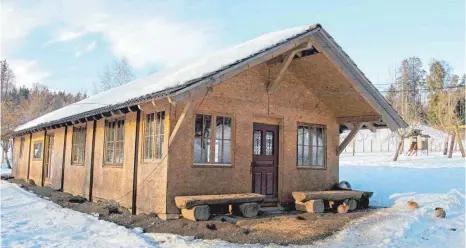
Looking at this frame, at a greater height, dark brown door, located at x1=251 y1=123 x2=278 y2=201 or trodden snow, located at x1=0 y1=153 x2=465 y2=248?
dark brown door, located at x1=251 y1=123 x2=278 y2=201

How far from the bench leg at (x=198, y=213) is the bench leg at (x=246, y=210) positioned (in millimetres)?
951

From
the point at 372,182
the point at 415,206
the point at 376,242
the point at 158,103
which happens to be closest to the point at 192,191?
the point at 158,103

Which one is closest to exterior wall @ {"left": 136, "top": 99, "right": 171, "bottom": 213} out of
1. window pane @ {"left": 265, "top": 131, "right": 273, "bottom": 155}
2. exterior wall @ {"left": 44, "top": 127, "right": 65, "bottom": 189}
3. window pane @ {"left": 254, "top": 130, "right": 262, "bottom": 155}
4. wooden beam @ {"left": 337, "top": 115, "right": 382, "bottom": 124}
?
window pane @ {"left": 254, "top": 130, "right": 262, "bottom": 155}

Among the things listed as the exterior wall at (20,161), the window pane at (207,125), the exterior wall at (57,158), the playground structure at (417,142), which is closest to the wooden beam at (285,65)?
the window pane at (207,125)

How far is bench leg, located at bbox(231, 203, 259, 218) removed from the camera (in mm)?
9266

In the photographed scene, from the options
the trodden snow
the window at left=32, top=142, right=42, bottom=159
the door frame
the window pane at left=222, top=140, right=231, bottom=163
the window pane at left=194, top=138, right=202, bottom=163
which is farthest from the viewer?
the window at left=32, top=142, right=42, bottom=159

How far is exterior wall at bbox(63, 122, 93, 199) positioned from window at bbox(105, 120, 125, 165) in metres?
1.33

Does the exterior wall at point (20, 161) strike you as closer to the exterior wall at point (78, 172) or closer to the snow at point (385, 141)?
the exterior wall at point (78, 172)

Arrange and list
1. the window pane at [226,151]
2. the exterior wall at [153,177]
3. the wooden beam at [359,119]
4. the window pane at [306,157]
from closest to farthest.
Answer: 1. the exterior wall at [153,177]
2. the window pane at [226,151]
3. the wooden beam at [359,119]
4. the window pane at [306,157]

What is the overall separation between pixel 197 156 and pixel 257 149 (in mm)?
2125

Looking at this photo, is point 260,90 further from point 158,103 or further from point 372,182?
point 372,182

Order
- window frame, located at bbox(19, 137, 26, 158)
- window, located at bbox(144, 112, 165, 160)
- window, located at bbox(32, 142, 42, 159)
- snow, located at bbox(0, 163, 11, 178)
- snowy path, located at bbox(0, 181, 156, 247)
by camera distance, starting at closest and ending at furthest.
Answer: snowy path, located at bbox(0, 181, 156, 247) < window, located at bbox(144, 112, 165, 160) < window, located at bbox(32, 142, 42, 159) < window frame, located at bbox(19, 137, 26, 158) < snow, located at bbox(0, 163, 11, 178)

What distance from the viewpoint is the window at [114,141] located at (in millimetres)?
11172

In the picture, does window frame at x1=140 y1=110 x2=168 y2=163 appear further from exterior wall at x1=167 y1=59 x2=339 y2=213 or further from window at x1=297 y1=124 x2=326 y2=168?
window at x1=297 y1=124 x2=326 y2=168
